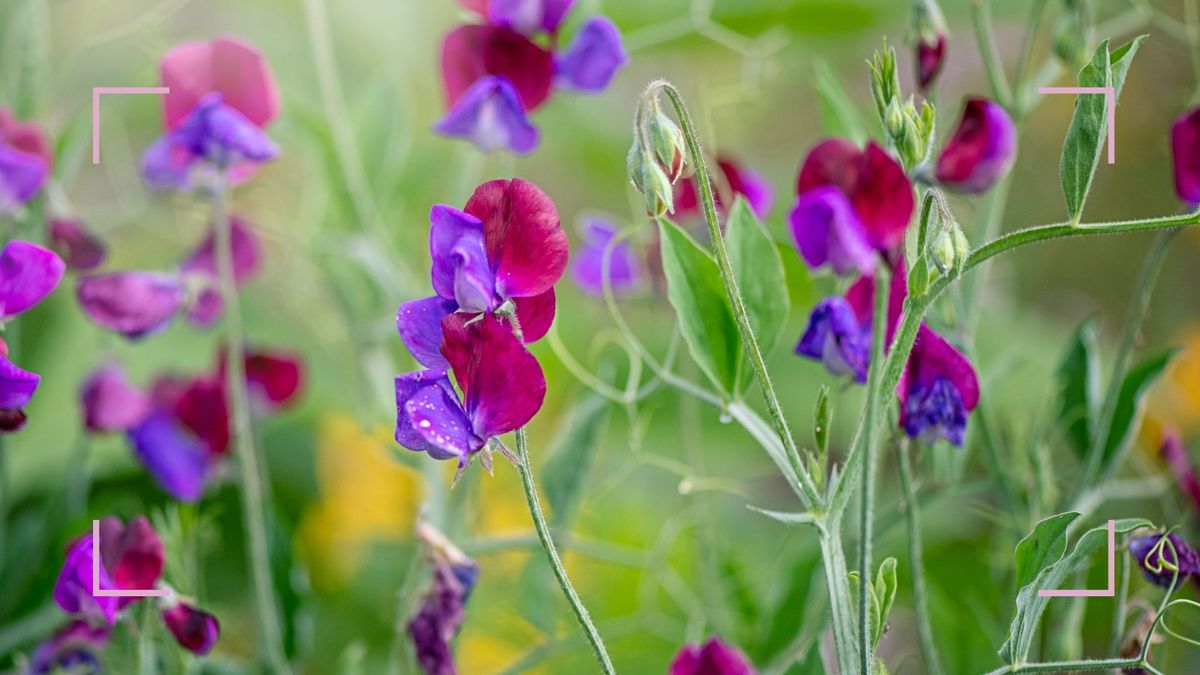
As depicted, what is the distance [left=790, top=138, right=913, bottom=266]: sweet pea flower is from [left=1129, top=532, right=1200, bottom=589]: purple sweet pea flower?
Answer: 0.13 m

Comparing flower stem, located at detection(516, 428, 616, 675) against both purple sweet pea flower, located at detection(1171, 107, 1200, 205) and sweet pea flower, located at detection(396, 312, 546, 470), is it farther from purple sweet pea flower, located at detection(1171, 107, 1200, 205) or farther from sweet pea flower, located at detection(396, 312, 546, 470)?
purple sweet pea flower, located at detection(1171, 107, 1200, 205)

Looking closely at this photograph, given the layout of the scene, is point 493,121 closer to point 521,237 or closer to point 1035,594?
point 521,237

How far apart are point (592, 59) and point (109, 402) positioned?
0.94ft

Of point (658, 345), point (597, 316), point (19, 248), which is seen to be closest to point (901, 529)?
point (658, 345)

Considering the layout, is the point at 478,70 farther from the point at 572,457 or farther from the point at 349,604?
the point at 349,604

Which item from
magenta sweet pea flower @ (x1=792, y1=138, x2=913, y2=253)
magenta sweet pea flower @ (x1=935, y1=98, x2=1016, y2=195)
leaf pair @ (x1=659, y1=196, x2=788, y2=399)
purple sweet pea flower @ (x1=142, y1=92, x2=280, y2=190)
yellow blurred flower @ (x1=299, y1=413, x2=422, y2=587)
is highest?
purple sweet pea flower @ (x1=142, y1=92, x2=280, y2=190)

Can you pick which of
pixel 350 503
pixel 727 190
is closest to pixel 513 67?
pixel 727 190

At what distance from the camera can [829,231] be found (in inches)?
16.2

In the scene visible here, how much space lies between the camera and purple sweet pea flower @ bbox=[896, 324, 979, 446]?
40 centimetres

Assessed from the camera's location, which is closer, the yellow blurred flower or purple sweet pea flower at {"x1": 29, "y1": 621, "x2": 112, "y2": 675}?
purple sweet pea flower at {"x1": 29, "y1": 621, "x2": 112, "y2": 675}

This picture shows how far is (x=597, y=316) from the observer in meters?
1.01

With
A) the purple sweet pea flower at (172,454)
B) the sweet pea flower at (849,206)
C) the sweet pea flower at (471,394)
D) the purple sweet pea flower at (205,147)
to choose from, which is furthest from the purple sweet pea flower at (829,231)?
the purple sweet pea flower at (172,454)

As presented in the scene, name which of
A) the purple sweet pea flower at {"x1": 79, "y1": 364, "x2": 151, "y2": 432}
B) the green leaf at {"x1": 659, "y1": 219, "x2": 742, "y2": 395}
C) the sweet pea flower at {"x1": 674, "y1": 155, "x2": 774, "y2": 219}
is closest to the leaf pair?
the green leaf at {"x1": 659, "y1": 219, "x2": 742, "y2": 395}

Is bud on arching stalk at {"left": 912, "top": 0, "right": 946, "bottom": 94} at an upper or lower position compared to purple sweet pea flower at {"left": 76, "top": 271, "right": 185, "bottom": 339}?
upper
